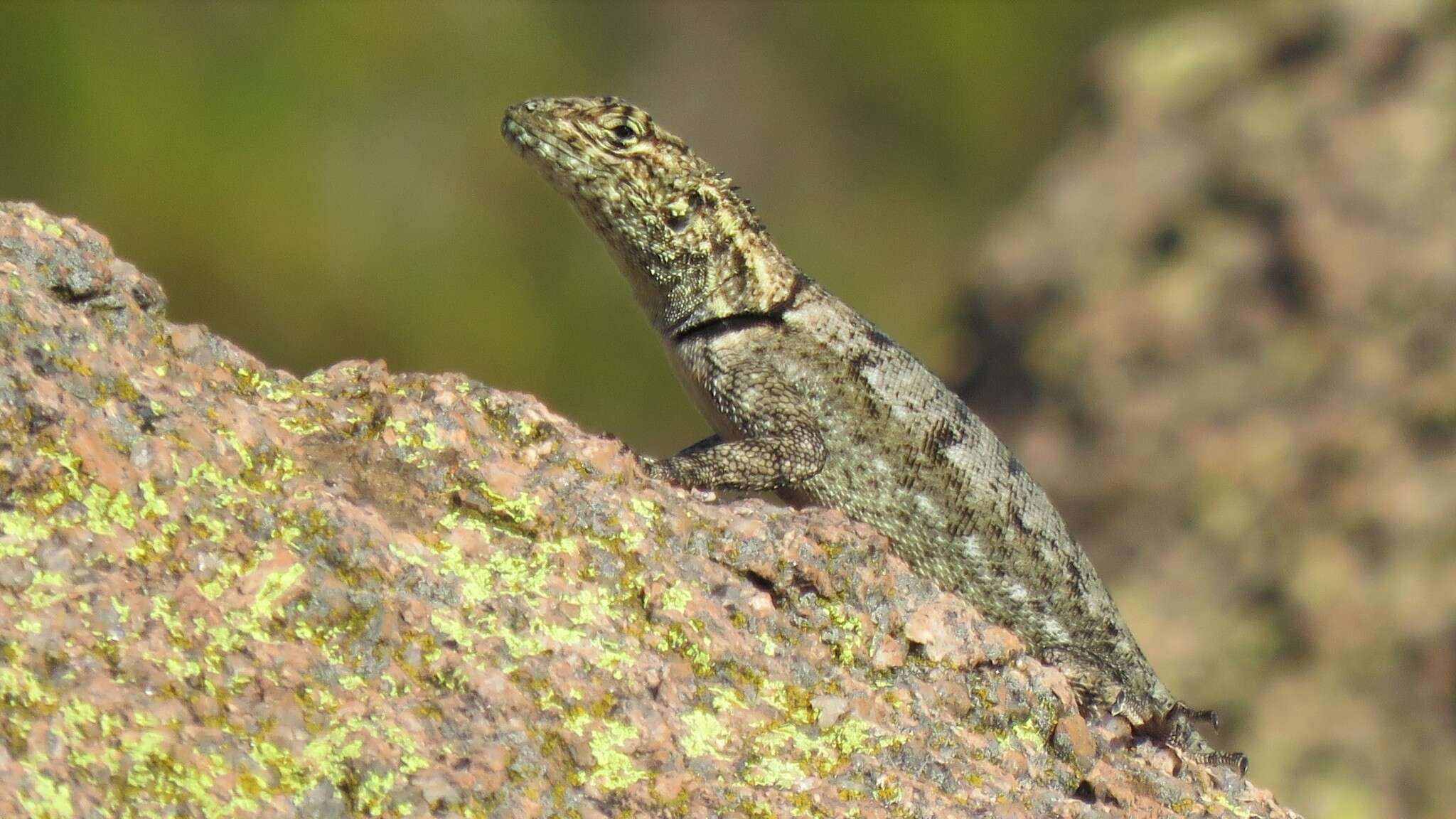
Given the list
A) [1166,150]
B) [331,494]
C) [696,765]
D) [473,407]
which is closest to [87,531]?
[331,494]

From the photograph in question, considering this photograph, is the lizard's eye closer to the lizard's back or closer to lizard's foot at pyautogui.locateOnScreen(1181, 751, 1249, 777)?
the lizard's back

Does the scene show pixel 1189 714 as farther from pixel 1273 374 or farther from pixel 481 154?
pixel 481 154

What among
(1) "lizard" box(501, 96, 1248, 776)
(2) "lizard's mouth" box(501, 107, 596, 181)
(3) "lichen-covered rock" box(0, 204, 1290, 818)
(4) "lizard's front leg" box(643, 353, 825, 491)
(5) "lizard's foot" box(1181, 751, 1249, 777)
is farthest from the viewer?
(2) "lizard's mouth" box(501, 107, 596, 181)

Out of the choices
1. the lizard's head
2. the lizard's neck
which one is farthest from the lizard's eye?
the lizard's neck

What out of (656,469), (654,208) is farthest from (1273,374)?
(656,469)

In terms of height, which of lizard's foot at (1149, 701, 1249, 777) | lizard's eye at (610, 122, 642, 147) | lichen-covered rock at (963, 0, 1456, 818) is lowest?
lizard's foot at (1149, 701, 1249, 777)

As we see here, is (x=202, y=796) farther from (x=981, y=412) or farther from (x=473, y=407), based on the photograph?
(x=981, y=412)

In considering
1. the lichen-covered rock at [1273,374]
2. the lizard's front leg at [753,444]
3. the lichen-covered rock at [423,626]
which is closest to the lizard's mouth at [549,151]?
the lizard's front leg at [753,444]
